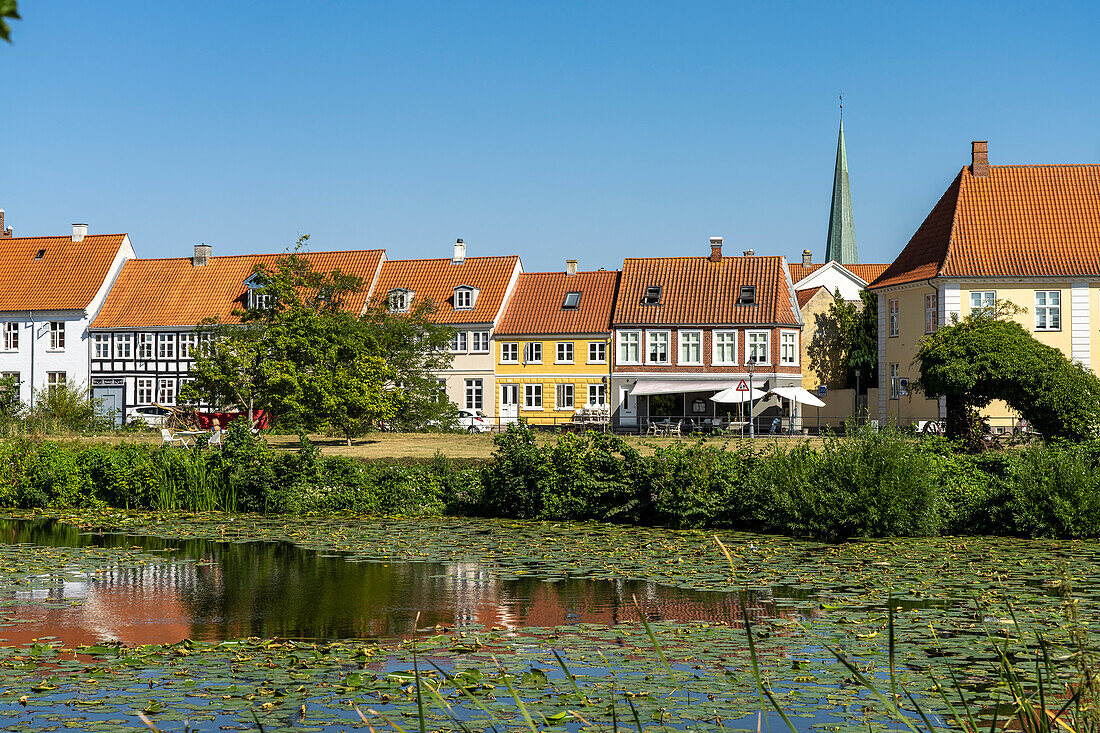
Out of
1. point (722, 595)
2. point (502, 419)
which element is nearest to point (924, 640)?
point (722, 595)

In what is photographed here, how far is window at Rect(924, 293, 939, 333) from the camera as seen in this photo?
150 feet

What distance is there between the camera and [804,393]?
164 ft

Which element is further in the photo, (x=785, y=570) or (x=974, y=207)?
(x=974, y=207)

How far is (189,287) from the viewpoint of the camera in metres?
66.5

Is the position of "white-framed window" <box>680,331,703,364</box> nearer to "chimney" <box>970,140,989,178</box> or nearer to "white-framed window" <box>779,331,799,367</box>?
"white-framed window" <box>779,331,799,367</box>

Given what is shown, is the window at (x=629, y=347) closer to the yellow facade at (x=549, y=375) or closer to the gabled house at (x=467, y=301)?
the yellow facade at (x=549, y=375)

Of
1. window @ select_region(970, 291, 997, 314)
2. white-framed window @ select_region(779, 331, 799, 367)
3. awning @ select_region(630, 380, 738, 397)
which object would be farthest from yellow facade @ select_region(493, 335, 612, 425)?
window @ select_region(970, 291, 997, 314)

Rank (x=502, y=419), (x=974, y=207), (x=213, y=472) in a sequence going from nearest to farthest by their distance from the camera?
(x=213, y=472), (x=974, y=207), (x=502, y=419)

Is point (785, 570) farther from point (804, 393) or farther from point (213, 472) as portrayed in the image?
point (804, 393)

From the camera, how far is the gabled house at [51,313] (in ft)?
213

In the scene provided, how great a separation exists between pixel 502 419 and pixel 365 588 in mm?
44017

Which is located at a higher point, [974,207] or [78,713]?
[974,207]

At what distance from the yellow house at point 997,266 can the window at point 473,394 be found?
21205mm

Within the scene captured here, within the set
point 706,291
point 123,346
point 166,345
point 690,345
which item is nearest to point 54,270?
point 123,346
